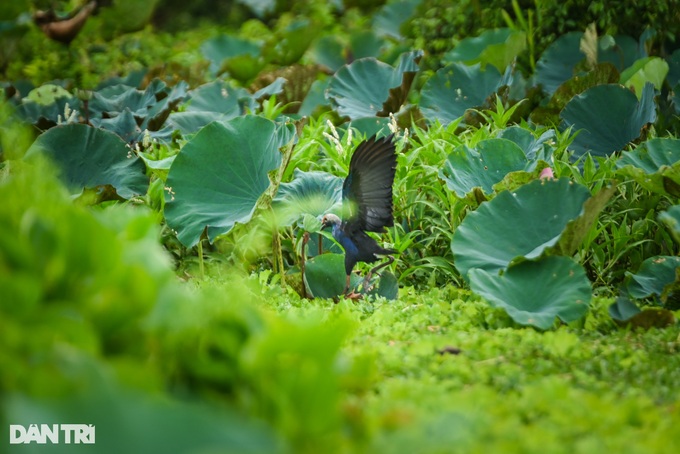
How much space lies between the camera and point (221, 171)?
319 cm

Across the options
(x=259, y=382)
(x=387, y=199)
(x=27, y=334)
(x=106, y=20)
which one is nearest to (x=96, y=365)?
(x=27, y=334)

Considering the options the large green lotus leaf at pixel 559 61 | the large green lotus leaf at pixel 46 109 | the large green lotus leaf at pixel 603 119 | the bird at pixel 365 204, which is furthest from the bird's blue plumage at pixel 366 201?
the large green lotus leaf at pixel 46 109

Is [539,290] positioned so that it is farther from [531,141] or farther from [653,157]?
[531,141]

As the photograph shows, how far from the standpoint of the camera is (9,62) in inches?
285

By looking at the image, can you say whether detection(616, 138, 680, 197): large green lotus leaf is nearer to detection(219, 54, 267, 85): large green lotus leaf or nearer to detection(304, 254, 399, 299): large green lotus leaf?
detection(304, 254, 399, 299): large green lotus leaf

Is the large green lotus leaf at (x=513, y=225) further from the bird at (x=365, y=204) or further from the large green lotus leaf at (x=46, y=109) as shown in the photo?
the large green lotus leaf at (x=46, y=109)

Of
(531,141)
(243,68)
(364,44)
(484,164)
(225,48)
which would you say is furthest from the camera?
(225,48)

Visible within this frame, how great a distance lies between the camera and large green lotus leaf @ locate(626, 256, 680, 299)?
2.84m

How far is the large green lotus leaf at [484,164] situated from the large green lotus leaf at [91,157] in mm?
1373

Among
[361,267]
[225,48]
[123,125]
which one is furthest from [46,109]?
[361,267]

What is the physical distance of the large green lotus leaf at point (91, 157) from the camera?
3600 mm

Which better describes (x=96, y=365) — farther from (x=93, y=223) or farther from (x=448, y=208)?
(x=448, y=208)

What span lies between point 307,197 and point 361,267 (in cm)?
35

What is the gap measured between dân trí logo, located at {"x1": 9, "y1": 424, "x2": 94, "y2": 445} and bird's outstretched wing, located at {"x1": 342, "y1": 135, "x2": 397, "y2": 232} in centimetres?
169
